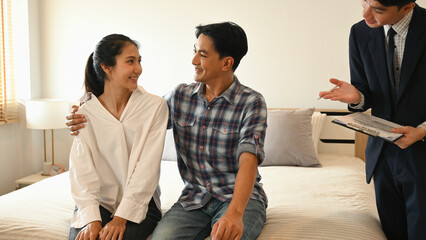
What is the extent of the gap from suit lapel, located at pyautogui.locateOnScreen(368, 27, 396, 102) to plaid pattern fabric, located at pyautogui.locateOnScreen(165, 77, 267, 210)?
1.44 ft

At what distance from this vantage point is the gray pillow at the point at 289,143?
2.99 metres

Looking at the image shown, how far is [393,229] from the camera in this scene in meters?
1.72

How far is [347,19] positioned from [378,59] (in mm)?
1810

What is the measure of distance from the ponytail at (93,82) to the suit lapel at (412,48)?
1189 millimetres

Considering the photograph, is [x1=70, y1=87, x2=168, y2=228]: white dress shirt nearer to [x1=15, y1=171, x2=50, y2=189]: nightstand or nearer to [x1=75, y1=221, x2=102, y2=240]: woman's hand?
[x1=75, y1=221, x2=102, y2=240]: woman's hand

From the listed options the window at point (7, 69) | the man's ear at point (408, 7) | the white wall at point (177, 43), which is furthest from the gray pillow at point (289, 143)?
the window at point (7, 69)

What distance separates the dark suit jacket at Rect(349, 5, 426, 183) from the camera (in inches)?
60.7

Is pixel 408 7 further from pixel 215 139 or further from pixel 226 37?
pixel 215 139

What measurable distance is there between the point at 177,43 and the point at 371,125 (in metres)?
2.33

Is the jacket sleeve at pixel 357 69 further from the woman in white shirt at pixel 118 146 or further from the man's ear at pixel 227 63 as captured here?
the woman in white shirt at pixel 118 146

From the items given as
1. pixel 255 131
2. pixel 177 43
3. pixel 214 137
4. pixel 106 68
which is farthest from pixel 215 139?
pixel 177 43

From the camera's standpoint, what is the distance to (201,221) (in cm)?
167

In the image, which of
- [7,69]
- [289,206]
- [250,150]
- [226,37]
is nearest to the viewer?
[250,150]

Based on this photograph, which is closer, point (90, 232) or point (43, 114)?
point (90, 232)
